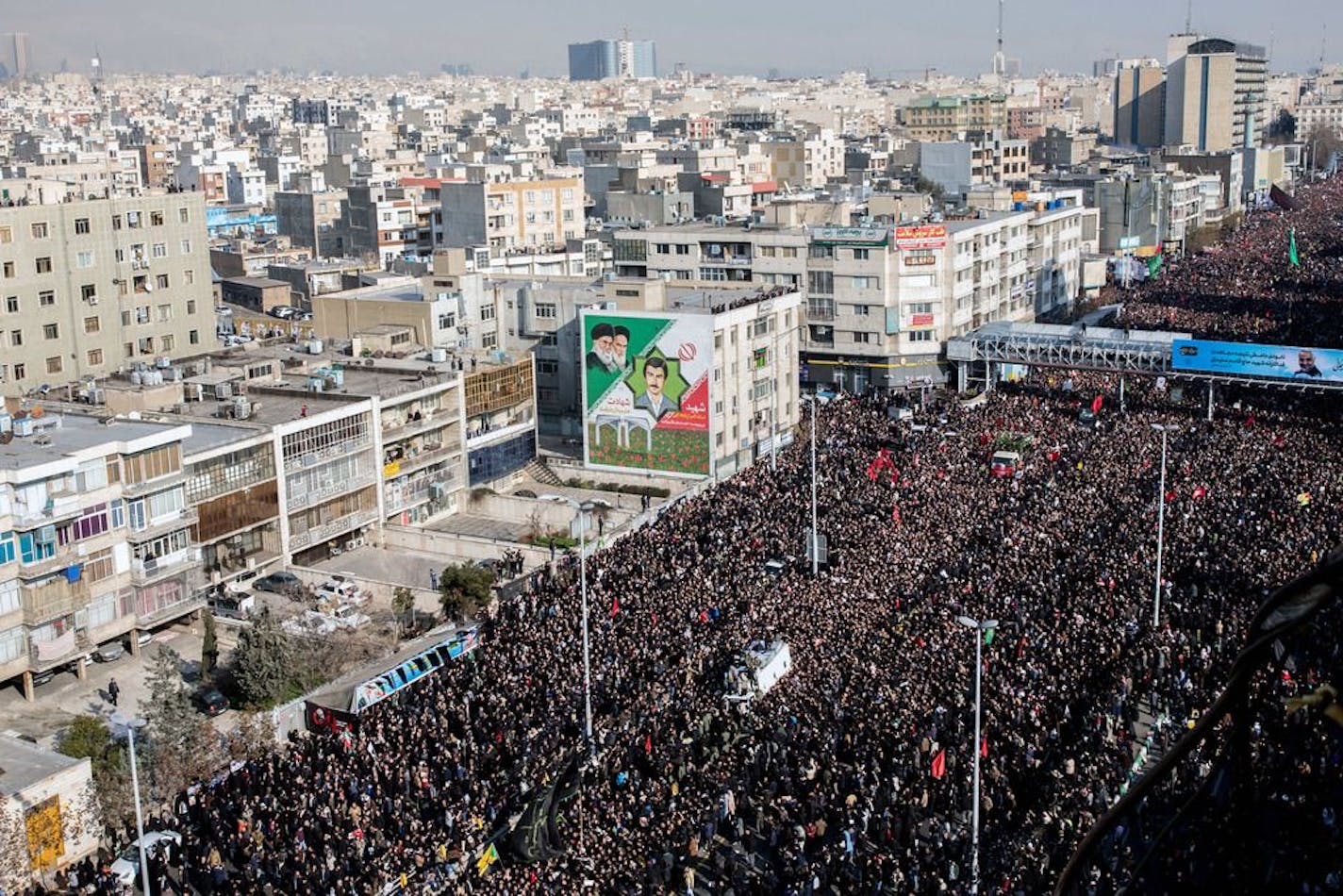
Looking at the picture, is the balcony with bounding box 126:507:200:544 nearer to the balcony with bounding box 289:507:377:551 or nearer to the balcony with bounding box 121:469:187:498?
the balcony with bounding box 121:469:187:498


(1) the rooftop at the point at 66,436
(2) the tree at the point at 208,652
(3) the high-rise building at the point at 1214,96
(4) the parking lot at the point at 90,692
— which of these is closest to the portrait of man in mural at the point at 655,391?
(1) the rooftop at the point at 66,436

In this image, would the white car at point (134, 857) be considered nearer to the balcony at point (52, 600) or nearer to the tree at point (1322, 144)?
the balcony at point (52, 600)

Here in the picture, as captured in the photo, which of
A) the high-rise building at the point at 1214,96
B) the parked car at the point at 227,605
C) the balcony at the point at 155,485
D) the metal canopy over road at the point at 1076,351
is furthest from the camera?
the high-rise building at the point at 1214,96

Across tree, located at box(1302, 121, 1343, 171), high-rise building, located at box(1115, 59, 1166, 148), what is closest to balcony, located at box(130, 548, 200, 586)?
high-rise building, located at box(1115, 59, 1166, 148)

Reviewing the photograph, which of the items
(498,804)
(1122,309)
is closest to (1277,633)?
→ (498,804)

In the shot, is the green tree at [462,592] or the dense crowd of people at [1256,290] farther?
the dense crowd of people at [1256,290]

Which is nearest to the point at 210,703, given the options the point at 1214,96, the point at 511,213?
the point at 511,213
